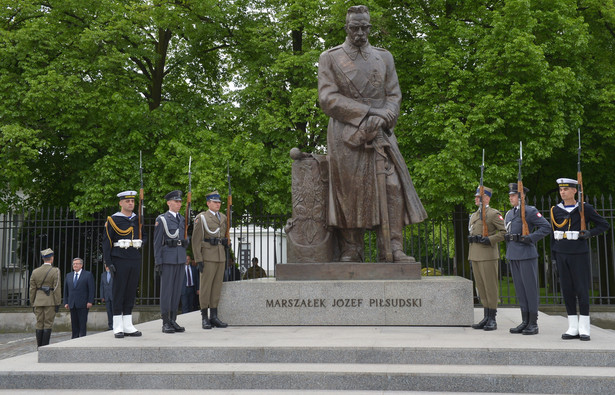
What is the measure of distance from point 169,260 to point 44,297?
464 cm

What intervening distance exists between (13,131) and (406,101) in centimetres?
1129

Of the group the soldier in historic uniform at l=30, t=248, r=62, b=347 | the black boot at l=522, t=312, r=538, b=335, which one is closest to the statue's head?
the black boot at l=522, t=312, r=538, b=335

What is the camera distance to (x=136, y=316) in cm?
1725

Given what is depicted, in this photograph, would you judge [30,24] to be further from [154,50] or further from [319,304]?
[319,304]

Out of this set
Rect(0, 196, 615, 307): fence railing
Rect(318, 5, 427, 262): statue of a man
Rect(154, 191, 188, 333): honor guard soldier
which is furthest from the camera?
Rect(0, 196, 615, 307): fence railing

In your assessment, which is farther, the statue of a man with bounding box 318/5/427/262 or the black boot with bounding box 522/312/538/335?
the statue of a man with bounding box 318/5/427/262

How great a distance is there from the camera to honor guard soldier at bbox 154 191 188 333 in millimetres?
8328

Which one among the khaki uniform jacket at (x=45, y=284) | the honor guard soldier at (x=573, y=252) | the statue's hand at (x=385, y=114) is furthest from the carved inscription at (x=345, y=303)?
the khaki uniform jacket at (x=45, y=284)

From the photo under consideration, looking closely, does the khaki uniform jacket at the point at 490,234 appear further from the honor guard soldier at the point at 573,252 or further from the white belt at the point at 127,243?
the white belt at the point at 127,243

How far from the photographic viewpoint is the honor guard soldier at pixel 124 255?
8094 mm

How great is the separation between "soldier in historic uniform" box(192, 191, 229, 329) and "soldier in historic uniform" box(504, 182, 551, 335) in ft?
12.8

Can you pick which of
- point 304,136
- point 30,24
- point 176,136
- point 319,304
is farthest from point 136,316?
point 319,304

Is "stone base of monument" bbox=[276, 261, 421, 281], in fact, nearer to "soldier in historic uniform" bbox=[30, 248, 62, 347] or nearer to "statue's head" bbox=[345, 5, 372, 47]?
"statue's head" bbox=[345, 5, 372, 47]

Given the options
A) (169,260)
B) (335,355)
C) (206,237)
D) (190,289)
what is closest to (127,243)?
(169,260)
